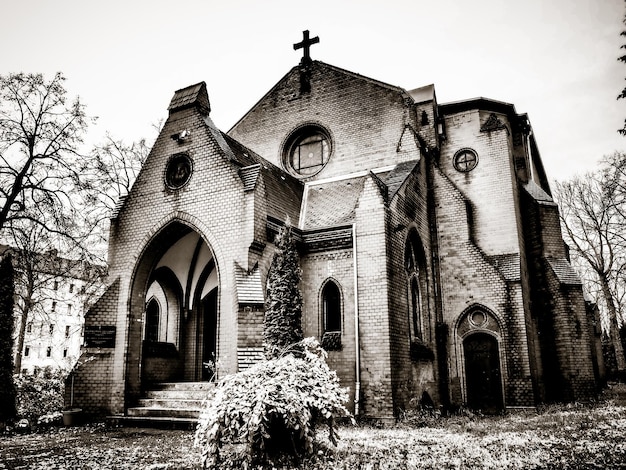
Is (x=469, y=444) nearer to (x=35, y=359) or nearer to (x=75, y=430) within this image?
(x=75, y=430)

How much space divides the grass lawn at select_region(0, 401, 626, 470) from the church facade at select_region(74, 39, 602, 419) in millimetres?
1742

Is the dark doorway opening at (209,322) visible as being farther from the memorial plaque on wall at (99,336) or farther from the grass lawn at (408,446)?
the grass lawn at (408,446)

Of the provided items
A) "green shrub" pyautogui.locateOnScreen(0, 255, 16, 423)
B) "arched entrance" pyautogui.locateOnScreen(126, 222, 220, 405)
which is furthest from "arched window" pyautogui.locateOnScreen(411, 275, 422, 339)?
"green shrub" pyautogui.locateOnScreen(0, 255, 16, 423)

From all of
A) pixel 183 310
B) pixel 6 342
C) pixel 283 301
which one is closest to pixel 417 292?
pixel 283 301

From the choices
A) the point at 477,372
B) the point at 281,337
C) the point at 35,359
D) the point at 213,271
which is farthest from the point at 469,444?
the point at 35,359

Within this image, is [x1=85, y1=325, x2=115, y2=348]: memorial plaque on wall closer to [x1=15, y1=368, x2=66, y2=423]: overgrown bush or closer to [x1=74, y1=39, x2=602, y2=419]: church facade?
[x1=74, y1=39, x2=602, y2=419]: church facade

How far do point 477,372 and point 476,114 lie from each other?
9078 millimetres

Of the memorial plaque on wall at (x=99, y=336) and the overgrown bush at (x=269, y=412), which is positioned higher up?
the memorial plaque on wall at (x=99, y=336)

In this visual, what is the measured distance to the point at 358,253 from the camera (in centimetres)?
1356

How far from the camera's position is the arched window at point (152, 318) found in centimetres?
1672

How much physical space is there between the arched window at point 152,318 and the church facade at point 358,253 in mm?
50

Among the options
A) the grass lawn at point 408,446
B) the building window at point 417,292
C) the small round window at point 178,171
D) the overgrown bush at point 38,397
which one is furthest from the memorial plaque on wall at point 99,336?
the building window at point 417,292

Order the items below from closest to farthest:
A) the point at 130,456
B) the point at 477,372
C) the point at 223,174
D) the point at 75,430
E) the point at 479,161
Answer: the point at 130,456 → the point at 75,430 → the point at 223,174 → the point at 477,372 → the point at 479,161

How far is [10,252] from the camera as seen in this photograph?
15367 millimetres
